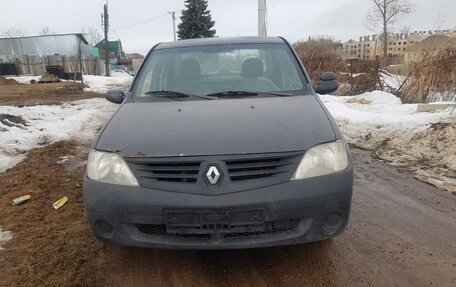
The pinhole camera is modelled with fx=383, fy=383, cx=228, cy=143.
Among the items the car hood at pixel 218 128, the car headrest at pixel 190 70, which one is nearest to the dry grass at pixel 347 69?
the car headrest at pixel 190 70

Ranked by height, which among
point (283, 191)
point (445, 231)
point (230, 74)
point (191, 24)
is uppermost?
point (191, 24)

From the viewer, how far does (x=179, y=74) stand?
13.1 feet

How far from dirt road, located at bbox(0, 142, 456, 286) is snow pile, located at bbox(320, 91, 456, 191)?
3.19ft

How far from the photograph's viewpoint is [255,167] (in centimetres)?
251

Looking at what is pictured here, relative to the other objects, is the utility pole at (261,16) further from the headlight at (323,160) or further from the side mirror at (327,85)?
the headlight at (323,160)

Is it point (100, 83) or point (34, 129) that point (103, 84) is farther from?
point (34, 129)

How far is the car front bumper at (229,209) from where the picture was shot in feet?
8.00

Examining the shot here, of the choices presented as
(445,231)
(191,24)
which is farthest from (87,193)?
(191,24)

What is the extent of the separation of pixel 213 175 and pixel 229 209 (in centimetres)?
24

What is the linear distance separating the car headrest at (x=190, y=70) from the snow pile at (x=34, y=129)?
11.3 ft

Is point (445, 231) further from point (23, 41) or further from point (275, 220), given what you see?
point (23, 41)

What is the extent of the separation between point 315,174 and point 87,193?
5.17 feet

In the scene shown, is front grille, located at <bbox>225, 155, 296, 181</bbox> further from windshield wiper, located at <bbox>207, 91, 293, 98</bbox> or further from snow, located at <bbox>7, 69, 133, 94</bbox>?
snow, located at <bbox>7, 69, 133, 94</bbox>

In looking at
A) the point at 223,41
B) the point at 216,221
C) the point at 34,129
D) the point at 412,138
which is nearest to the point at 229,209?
the point at 216,221
